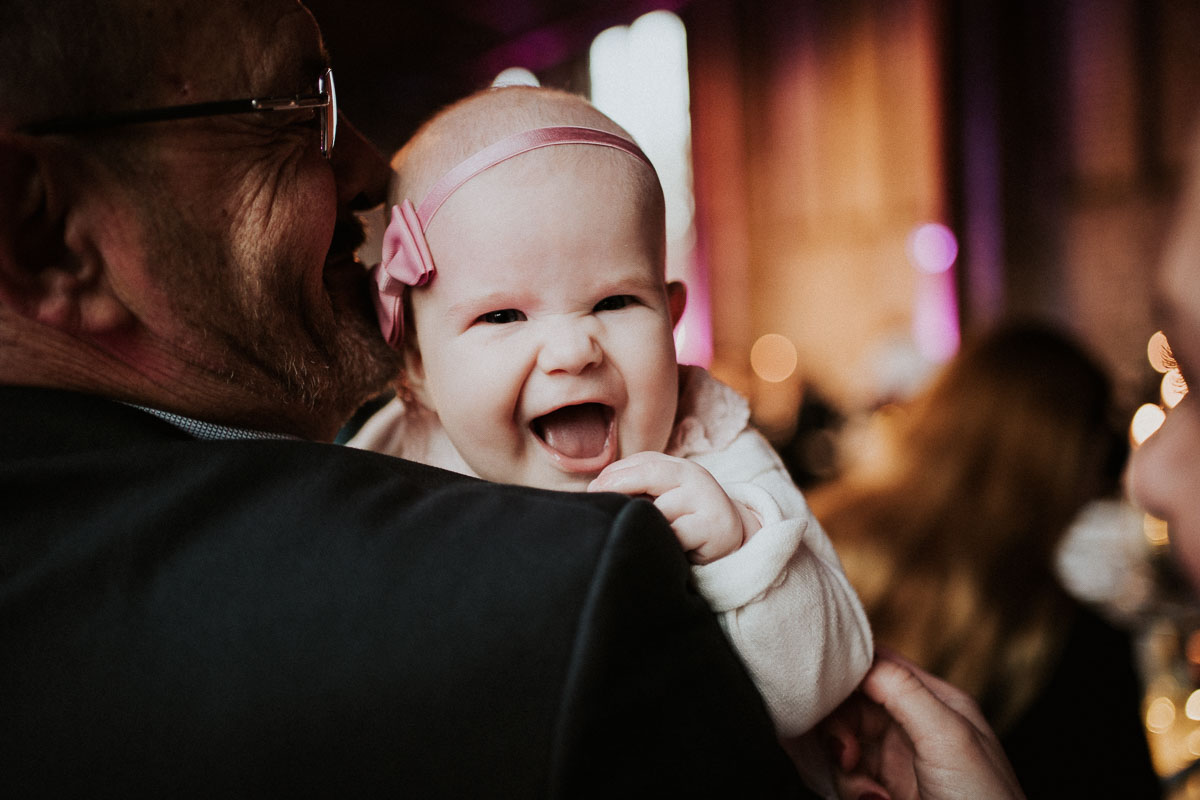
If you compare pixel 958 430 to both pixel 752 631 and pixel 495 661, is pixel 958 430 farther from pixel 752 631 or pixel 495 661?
pixel 495 661

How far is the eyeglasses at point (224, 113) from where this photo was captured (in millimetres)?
897

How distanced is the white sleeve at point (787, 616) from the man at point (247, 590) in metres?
0.05

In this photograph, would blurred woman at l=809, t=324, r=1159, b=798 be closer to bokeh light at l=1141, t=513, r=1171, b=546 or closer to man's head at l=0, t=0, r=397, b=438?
bokeh light at l=1141, t=513, r=1171, b=546

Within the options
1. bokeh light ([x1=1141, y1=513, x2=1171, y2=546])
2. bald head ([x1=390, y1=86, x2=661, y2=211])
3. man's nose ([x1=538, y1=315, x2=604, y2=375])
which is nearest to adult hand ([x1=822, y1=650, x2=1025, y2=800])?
man's nose ([x1=538, y1=315, x2=604, y2=375])

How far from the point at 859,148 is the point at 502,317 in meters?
8.61

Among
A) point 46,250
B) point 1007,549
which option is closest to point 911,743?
point 46,250

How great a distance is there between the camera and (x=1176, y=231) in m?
0.56

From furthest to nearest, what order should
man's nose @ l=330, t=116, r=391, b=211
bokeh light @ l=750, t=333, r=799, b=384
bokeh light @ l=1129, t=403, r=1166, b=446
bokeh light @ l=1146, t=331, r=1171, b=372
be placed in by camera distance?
bokeh light @ l=750, t=333, r=799, b=384 → bokeh light @ l=1129, t=403, r=1166, b=446 → man's nose @ l=330, t=116, r=391, b=211 → bokeh light @ l=1146, t=331, r=1171, b=372

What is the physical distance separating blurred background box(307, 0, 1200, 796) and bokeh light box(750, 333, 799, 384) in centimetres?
3

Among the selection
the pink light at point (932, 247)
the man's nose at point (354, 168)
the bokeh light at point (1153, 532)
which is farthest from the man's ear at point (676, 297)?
the pink light at point (932, 247)

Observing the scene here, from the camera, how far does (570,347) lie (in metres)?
0.99

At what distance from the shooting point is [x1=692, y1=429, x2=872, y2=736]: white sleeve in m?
0.87

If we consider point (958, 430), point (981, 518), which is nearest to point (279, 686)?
point (981, 518)

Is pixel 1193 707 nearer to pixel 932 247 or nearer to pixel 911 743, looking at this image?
pixel 911 743
